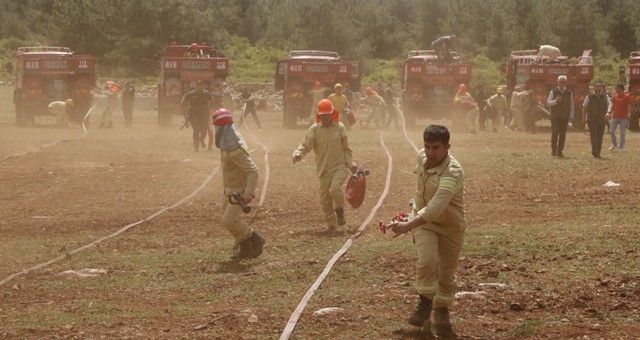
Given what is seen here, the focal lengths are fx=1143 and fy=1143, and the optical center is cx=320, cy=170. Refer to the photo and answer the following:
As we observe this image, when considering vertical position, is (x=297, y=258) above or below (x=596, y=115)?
below

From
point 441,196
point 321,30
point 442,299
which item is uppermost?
point 321,30

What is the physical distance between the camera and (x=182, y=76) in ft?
119

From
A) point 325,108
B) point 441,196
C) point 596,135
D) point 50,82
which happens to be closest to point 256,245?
point 325,108

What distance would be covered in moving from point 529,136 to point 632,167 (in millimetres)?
11899

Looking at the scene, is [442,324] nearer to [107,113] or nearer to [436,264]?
[436,264]

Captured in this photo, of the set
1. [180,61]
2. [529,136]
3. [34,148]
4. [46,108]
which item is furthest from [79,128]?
[529,136]

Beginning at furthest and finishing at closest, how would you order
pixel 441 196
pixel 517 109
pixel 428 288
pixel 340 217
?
pixel 517 109 → pixel 340 217 → pixel 428 288 → pixel 441 196

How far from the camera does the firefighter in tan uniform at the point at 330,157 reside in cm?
1388

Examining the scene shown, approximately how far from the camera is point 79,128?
37.8 metres

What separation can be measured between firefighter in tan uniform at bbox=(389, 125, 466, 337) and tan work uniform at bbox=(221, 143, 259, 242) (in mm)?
3784

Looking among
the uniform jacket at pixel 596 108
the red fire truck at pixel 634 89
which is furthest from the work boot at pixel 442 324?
the red fire truck at pixel 634 89

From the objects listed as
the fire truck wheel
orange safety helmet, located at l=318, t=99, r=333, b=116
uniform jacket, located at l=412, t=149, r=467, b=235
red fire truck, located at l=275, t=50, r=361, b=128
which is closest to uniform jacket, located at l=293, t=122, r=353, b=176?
orange safety helmet, located at l=318, t=99, r=333, b=116

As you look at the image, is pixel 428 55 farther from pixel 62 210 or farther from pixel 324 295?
pixel 324 295

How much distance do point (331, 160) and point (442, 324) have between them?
6.00 meters
